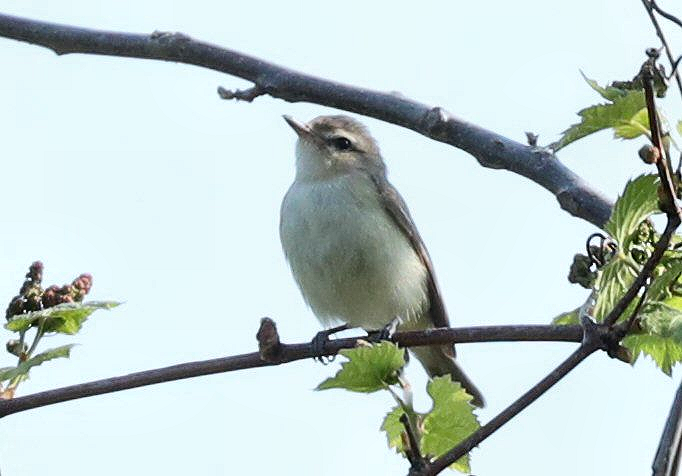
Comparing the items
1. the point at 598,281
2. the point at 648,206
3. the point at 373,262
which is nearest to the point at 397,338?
the point at 598,281

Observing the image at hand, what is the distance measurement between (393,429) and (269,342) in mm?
332

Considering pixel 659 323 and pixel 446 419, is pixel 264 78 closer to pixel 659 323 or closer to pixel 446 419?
pixel 446 419

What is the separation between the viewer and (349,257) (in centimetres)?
498

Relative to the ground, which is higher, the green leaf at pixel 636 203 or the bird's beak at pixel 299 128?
the bird's beak at pixel 299 128

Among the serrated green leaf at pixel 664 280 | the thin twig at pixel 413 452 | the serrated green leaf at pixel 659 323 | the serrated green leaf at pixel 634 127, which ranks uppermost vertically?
the serrated green leaf at pixel 634 127

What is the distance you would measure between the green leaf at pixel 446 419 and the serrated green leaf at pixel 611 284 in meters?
0.34

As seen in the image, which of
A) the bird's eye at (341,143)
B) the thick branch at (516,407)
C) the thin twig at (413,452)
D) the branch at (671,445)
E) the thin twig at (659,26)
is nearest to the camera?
the branch at (671,445)

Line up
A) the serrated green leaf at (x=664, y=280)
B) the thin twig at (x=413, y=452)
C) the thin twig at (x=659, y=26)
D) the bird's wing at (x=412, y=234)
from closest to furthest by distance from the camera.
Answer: the thin twig at (x=413, y=452)
the serrated green leaf at (x=664, y=280)
the thin twig at (x=659, y=26)
the bird's wing at (x=412, y=234)

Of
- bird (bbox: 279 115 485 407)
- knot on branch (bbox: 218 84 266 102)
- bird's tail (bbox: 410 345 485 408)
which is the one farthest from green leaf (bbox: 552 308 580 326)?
bird's tail (bbox: 410 345 485 408)

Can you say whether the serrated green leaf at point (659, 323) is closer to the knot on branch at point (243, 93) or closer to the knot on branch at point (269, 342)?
the knot on branch at point (269, 342)

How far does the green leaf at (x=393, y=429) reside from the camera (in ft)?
7.54

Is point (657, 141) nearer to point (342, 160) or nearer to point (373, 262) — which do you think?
point (373, 262)

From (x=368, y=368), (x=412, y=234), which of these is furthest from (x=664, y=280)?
(x=412, y=234)

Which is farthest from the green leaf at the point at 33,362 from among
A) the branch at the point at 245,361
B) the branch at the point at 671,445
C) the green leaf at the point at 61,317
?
the branch at the point at 671,445
